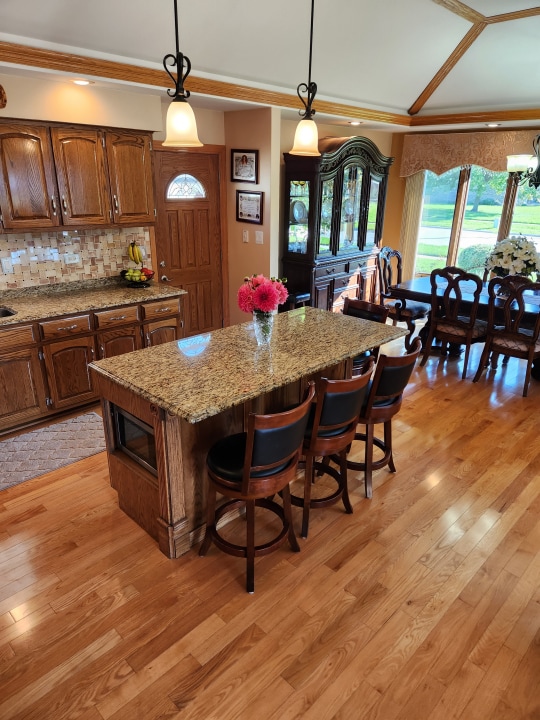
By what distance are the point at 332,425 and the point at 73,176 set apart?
2.78 metres

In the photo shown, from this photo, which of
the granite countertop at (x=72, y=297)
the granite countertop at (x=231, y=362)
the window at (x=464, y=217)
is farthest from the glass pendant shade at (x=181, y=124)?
the window at (x=464, y=217)

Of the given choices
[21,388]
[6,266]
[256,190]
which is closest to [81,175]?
[6,266]

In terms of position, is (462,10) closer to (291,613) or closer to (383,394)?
(383,394)

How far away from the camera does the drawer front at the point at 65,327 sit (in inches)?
137

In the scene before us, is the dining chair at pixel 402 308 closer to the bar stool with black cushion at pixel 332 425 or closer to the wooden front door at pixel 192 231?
the wooden front door at pixel 192 231

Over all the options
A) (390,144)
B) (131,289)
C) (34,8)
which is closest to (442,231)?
(390,144)

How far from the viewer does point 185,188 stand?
4871mm

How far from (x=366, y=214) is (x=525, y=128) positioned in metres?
2.13

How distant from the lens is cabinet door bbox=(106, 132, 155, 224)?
380 cm

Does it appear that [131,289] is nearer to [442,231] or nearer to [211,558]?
[211,558]

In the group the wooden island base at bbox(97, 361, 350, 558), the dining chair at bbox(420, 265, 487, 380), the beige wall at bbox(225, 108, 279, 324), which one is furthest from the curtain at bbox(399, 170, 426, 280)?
the wooden island base at bbox(97, 361, 350, 558)

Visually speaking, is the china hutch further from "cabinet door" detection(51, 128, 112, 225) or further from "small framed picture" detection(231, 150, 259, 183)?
"cabinet door" detection(51, 128, 112, 225)

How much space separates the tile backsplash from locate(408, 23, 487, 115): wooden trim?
3.66 m

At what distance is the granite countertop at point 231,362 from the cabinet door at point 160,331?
1338 millimetres
